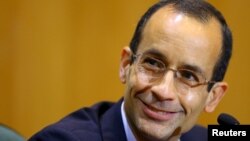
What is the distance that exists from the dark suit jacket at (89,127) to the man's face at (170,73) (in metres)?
0.06

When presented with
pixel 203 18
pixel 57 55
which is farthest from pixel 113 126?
pixel 57 55

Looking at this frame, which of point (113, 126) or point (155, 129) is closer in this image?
point (155, 129)

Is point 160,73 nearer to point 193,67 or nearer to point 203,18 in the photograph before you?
point 193,67

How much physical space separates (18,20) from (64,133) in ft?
4.33

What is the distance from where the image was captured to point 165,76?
1.17m

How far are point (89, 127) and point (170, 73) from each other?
0.29 metres

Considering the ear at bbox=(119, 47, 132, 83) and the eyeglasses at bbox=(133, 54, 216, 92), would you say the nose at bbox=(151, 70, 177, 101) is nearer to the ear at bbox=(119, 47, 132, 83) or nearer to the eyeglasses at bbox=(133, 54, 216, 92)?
the eyeglasses at bbox=(133, 54, 216, 92)

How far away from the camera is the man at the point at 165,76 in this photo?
117 cm

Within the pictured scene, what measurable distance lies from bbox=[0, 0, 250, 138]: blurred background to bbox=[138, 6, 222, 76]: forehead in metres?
1.24

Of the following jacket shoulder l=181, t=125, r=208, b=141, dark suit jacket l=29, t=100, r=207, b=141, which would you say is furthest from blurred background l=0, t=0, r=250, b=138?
dark suit jacket l=29, t=100, r=207, b=141

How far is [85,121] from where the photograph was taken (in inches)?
51.3

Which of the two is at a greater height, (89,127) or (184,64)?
(184,64)

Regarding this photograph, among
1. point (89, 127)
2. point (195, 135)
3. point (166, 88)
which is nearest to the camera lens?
point (166, 88)

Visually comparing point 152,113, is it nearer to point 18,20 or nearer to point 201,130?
point 201,130
